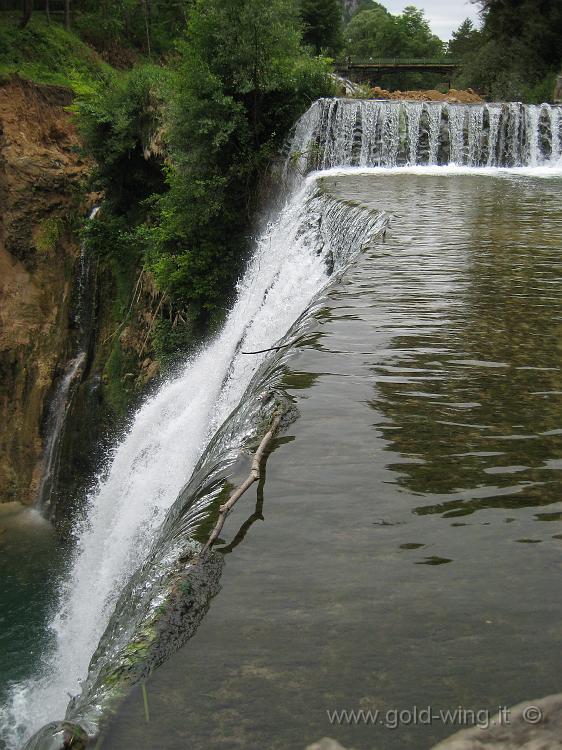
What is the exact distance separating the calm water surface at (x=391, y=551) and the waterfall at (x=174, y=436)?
2.99 ft

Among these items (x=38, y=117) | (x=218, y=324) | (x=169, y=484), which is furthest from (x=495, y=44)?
(x=169, y=484)

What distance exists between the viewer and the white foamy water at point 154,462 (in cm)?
765

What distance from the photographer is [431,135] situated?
16.6m

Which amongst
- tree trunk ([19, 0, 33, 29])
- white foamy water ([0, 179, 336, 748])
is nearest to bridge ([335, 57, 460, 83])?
tree trunk ([19, 0, 33, 29])

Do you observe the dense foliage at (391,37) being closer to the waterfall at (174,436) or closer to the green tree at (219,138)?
the green tree at (219,138)

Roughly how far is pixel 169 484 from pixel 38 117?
1932cm

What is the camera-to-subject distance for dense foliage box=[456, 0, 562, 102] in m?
26.1

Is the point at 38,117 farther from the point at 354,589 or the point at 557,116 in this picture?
the point at 354,589

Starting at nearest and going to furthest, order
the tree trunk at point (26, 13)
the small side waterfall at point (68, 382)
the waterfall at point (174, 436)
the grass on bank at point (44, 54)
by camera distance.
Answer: the waterfall at point (174, 436)
the small side waterfall at point (68, 382)
the grass on bank at point (44, 54)
the tree trunk at point (26, 13)

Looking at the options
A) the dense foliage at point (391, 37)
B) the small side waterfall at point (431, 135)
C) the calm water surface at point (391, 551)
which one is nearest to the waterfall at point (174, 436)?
the calm water surface at point (391, 551)

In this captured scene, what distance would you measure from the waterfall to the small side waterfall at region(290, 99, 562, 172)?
157 inches

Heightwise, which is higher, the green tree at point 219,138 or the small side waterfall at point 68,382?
the green tree at point 219,138

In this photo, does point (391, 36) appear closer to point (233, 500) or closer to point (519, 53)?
point (519, 53)

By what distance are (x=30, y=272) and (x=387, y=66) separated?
101ft
